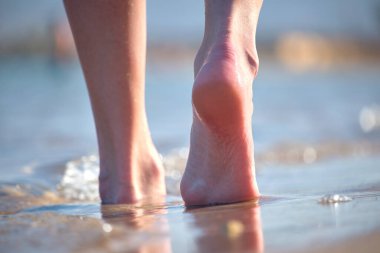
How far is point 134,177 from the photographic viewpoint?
1.75m

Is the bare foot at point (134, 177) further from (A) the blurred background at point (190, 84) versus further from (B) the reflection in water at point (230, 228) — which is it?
(A) the blurred background at point (190, 84)

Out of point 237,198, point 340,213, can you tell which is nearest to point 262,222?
point 340,213

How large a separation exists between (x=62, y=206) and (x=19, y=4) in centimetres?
1081

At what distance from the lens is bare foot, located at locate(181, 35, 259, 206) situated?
1403 mm

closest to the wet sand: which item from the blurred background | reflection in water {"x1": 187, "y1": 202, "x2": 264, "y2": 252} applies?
reflection in water {"x1": 187, "y1": 202, "x2": 264, "y2": 252}

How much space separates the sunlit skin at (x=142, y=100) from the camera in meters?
1.43

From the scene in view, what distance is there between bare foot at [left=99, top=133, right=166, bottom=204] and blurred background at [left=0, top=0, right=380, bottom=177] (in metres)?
0.88

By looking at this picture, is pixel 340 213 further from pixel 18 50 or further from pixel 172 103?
pixel 18 50

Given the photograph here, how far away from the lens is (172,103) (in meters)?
5.55

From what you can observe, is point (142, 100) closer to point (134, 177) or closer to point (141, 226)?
point (134, 177)

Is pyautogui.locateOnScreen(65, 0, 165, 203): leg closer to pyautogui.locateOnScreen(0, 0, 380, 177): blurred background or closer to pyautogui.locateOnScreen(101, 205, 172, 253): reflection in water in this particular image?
→ pyautogui.locateOnScreen(101, 205, 172, 253): reflection in water

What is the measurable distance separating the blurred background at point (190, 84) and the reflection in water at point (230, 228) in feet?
4.37

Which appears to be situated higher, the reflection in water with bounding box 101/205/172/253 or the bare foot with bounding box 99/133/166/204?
the bare foot with bounding box 99/133/166/204

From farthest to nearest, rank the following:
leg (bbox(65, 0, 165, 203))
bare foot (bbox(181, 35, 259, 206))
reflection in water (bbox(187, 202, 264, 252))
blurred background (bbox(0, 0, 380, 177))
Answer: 1. blurred background (bbox(0, 0, 380, 177))
2. leg (bbox(65, 0, 165, 203))
3. bare foot (bbox(181, 35, 259, 206))
4. reflection in water (bbox(187, 202, 264, 252))
